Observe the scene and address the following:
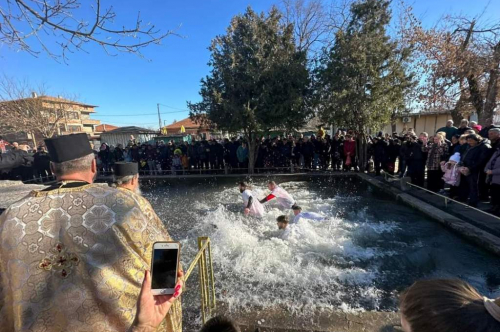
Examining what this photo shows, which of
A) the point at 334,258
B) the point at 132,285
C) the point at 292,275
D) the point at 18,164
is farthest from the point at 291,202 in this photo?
the point at 18,164

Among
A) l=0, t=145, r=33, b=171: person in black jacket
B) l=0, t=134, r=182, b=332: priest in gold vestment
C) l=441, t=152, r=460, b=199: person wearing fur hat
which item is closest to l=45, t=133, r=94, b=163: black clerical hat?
l=0, t=134, r=182, b=332: priest in gold vestment

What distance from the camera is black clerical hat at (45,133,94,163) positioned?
1.51 meters

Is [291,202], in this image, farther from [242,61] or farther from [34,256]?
[242,61]

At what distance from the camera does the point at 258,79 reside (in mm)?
13742

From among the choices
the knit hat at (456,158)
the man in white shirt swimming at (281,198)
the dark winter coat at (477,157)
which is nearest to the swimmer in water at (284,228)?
the man in white shirt swimming at (281,198)

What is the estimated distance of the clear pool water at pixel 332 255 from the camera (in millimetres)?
4246

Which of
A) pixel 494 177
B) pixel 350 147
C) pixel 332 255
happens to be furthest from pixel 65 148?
pixel 350 147

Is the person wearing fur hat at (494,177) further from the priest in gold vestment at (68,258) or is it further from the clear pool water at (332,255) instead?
the priest in gold vestment at (68,258)

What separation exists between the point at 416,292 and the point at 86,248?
1.57m

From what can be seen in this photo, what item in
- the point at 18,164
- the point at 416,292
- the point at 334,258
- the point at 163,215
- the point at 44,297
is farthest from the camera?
the point at 18,164

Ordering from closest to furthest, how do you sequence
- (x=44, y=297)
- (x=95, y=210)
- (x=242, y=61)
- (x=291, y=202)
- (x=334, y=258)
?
(x=44, y=297), (x=95, y=210), (x=334, y=258), (x=291, y=202), (x=242, y=61)

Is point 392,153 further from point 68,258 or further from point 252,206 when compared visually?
point 68,258

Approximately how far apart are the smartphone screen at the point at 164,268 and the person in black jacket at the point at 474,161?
791 centimetres

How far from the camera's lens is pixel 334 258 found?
551cm
